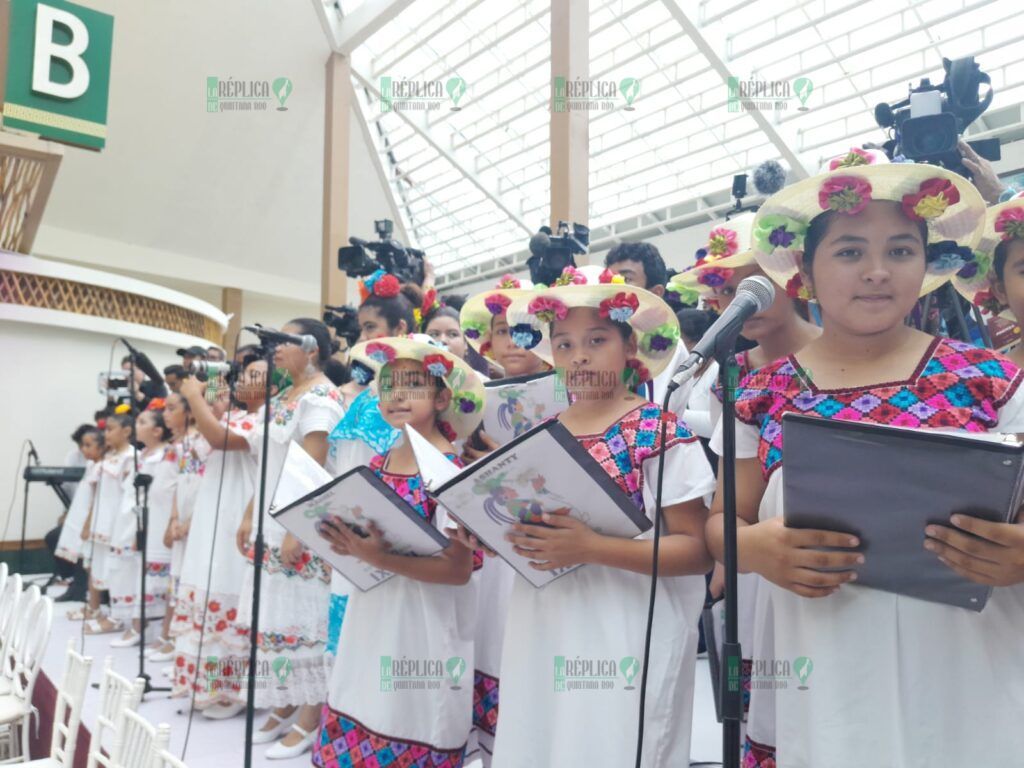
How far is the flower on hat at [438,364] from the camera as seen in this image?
79.1 inches

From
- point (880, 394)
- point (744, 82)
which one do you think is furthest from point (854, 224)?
point (744, 82)

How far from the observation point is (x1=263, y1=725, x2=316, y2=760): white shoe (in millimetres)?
2525

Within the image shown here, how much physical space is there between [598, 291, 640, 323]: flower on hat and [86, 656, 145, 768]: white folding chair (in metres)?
1.24

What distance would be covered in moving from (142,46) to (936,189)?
902 centimetres

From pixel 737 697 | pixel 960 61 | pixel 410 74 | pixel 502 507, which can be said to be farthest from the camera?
pixel 410 74

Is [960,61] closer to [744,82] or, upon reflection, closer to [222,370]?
[222,370]

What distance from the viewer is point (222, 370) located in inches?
99.7

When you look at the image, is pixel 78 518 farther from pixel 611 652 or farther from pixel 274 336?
pixel 611 652

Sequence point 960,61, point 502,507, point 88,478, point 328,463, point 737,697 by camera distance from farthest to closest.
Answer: point 88,478
point 328,463
point 960,61
point 502,507
point 737,697

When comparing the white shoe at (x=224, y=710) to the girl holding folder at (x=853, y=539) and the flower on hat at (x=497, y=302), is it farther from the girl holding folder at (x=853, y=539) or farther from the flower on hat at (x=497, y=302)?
the girl holding folder at (x=853, y=539)

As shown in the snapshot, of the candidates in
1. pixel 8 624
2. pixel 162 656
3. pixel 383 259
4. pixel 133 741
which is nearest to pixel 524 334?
pixel 133 741

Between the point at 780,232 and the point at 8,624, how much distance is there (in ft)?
9.69

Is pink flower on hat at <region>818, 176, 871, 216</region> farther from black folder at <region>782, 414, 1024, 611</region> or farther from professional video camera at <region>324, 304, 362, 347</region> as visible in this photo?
professional video camera at <region>324, 304, 362, 347</region>

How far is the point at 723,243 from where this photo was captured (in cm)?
189
